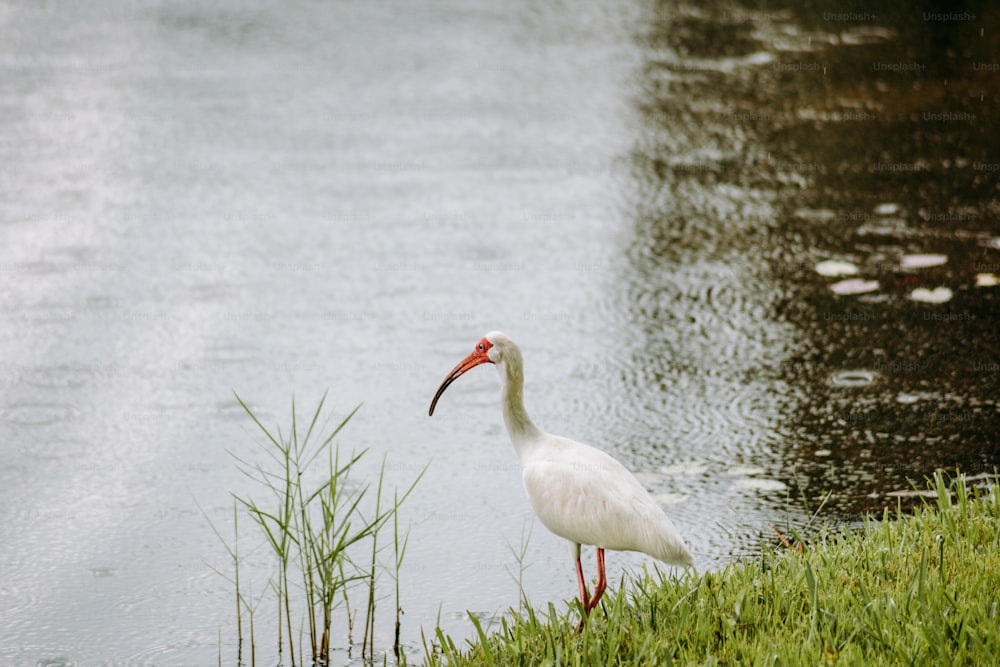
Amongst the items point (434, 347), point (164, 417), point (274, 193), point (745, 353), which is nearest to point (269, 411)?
point (164, 417)

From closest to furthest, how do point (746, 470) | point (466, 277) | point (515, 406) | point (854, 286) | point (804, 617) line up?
point (804, 617) → point (515, 406) → point (746, 470) → point (854, 286) → point (466, 277)

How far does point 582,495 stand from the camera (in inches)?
166

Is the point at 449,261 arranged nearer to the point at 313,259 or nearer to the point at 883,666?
the point at 313,259

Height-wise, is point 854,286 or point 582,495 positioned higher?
point 854,286

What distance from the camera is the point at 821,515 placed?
499cm

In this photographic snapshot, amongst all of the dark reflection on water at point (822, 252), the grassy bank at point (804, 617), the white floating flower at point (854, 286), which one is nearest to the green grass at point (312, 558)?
the grassy bank at point (804, 617)

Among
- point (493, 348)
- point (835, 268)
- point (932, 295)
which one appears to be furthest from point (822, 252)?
point (493, 348)

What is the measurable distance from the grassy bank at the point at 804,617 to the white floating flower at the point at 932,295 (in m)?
2.45

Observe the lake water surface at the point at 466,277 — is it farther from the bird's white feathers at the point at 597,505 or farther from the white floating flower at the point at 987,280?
the bird's white feathers at the point at 597,505

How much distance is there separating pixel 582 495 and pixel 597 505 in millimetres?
64

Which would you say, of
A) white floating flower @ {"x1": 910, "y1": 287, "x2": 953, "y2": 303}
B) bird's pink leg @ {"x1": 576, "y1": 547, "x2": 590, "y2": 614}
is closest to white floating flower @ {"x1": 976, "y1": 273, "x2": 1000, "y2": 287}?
white floating flower @ {"x1": 910, "y1": 287, "x2": 953, "y2": 303}

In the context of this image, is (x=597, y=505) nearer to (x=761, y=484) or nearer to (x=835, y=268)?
(x=761, y=484)

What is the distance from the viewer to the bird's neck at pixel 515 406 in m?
4.53

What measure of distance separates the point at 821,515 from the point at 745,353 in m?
1.53
